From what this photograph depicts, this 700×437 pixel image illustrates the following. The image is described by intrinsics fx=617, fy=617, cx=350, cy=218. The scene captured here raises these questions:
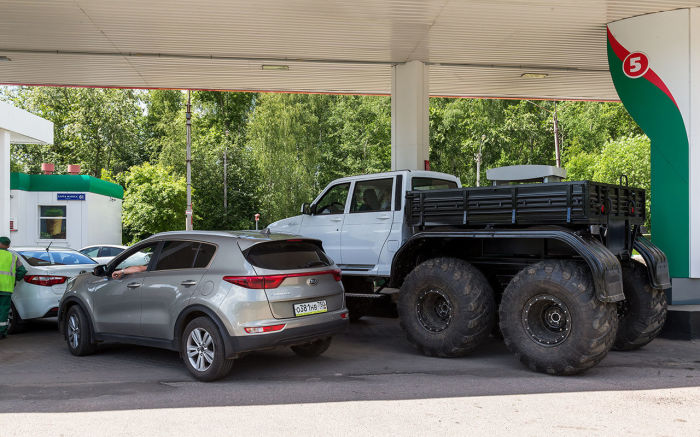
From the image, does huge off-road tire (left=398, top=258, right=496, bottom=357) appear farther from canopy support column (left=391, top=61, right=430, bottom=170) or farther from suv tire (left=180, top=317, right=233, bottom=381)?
canopy support column (left=391, top=61, right=430, bottom=170)

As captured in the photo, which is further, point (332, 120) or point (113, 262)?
point (332, 120)

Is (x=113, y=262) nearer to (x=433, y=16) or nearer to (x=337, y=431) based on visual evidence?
(x=337, y=431)

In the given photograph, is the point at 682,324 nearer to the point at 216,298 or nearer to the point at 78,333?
the point at 216,298

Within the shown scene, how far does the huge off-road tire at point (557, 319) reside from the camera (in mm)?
6422

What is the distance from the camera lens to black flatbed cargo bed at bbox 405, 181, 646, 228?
6820 millimetres

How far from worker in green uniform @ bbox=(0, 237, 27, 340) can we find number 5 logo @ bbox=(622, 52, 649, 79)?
10702mm

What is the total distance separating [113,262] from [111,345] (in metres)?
1.54

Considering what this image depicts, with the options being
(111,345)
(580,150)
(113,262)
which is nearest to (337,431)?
(113,262)

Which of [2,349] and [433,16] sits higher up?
[433,16]

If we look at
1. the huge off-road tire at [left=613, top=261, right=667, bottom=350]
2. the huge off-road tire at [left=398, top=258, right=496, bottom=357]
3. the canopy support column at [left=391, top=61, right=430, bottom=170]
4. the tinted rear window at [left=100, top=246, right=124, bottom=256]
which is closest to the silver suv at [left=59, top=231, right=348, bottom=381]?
the huge off-road tire at [left=398, top=258, right=496, bottom=357]

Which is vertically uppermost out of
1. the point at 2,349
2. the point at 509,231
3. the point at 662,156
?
the point at 662,156

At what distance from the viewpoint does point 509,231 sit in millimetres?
7180

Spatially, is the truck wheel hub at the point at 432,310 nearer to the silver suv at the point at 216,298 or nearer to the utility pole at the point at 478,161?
the silver suv at the point at 216,298

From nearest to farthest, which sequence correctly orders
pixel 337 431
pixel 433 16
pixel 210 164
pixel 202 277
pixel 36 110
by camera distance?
pixel 337 431
pixel 202 277
pixel 433 16
pixel 210 164
pixel 36 110
